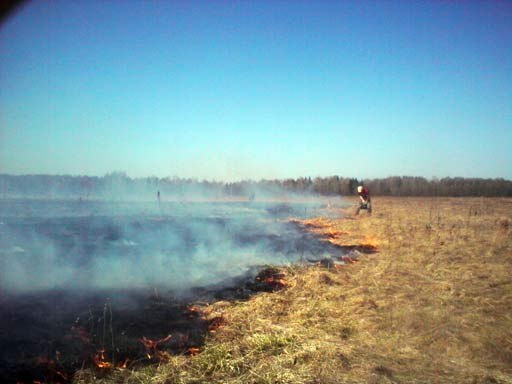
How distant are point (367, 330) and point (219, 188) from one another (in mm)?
71798

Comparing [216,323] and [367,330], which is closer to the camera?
[367,330]

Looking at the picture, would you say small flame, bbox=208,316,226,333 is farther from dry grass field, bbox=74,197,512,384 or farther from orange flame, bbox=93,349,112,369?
orange flame, bbox=93,349,112,369

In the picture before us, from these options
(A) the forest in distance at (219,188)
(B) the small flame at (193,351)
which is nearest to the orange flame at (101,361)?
(B) the small flame at (193,351)

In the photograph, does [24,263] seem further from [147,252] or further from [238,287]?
[238,287]

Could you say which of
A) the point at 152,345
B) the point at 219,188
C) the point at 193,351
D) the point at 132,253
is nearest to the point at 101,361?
the point at 152,345

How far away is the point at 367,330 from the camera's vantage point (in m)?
5.39

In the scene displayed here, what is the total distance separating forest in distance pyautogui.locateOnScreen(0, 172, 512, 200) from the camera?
54562mm

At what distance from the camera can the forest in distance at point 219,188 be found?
179ft

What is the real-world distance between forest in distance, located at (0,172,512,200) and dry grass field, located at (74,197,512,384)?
47.9 metres

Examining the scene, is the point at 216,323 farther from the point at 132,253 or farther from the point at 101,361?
the point at 132,253

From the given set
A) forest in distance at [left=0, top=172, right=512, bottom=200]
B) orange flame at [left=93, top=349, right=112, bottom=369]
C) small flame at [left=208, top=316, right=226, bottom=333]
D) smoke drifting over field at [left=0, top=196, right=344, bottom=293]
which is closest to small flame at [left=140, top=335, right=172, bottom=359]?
orange flame at [left=93, top=349, right=112, bottom=369]

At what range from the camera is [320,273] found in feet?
28.0

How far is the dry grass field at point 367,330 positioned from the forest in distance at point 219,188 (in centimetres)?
4788

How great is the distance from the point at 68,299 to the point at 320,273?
6163mm
